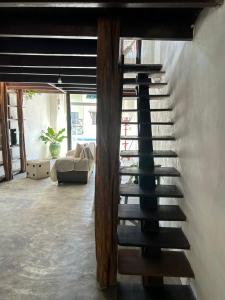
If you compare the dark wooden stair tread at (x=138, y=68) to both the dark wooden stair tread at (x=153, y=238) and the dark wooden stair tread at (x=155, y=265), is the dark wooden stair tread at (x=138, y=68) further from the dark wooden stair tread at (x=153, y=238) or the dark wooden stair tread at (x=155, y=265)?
the dark wooden stair tread at (x=155, y=265)

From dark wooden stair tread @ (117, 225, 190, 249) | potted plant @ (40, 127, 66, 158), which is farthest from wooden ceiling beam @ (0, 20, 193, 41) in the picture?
potted plant @ (40, 127, 66, 158)

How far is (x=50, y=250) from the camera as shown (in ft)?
10.2

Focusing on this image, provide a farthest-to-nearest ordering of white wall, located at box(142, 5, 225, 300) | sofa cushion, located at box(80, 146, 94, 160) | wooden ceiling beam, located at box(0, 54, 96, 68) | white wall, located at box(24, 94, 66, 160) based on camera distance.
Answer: white wall, located at box(24, 94, 66, 160) → sofa cushion, located at box(80, 146, 94, 160) → wooden ceiling beam, located at box(0, 54, 96, 68) → white wall, located at box(142, 5, 225, 300)

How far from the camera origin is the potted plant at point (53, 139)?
9.90 metres

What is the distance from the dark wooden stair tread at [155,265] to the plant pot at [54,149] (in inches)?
321

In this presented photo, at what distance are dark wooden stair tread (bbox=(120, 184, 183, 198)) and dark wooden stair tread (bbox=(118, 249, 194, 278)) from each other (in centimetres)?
56

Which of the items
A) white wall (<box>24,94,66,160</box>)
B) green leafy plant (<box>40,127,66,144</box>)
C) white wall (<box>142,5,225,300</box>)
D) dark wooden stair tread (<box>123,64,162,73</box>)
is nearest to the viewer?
white wall (<box>142,5,225,300</box>)

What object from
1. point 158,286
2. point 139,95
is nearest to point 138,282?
point 158,286

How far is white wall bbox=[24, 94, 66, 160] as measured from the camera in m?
8.47

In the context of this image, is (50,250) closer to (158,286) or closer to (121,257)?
(121,257)

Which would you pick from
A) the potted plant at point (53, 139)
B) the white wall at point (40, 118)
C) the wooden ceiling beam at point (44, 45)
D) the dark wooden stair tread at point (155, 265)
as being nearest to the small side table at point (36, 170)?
the white wall at point (40, 118)

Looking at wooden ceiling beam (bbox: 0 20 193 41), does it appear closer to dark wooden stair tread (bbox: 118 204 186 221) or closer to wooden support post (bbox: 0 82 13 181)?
dark wooden stair tread (bbox: 118 204 186 221)

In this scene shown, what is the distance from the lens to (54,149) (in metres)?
10.4

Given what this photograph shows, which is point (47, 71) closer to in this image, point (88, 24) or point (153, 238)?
point (88, 24)
